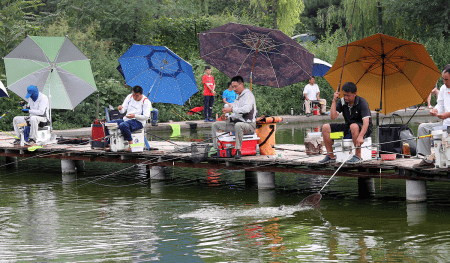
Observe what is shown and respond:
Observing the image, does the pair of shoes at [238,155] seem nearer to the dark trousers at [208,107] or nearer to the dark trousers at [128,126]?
the dark trousers at [128,126]

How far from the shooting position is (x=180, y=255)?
7.28 meters

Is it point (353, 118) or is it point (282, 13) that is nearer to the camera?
point (353, 118)

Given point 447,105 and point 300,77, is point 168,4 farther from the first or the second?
point 447,105

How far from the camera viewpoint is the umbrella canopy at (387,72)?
10.2 metres

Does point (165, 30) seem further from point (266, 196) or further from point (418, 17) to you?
point (266, 196)

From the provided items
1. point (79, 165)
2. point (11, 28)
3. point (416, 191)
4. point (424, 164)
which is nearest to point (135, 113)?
point (79, 165)

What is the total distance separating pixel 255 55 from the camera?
1233cm

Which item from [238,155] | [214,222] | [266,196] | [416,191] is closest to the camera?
[214,222]

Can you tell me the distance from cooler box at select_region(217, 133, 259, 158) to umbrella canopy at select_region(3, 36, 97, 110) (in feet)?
14.0

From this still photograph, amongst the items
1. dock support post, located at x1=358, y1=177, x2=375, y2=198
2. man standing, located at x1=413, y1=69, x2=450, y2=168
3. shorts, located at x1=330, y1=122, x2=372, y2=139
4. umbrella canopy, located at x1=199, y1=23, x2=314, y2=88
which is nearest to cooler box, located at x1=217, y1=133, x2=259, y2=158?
umbrella canopy, located at x1=199, y1=23, x2=314, y2=88

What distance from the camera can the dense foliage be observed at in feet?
73.4

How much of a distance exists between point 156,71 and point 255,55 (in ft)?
8.61

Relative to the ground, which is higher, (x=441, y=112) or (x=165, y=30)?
(x=165, y=30)

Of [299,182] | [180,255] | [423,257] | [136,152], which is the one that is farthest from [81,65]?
[423,257]
